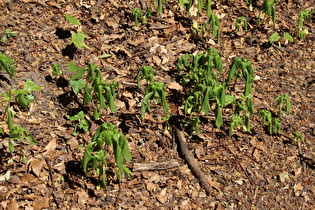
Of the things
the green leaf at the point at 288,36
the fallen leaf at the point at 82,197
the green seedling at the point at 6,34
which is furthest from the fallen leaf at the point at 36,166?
the green leaf at the point at 288,36

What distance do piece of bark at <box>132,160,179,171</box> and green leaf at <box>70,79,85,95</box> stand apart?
86cm

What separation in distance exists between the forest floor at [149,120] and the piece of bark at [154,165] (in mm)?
25

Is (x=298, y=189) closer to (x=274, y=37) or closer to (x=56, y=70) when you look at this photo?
(x=274, y=37)

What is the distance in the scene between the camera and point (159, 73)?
3910 millimetres

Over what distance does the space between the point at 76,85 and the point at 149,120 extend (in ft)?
2.51

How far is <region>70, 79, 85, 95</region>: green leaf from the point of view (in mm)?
3244

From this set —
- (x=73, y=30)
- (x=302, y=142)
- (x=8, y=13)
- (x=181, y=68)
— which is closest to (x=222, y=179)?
(x=302, y=142)

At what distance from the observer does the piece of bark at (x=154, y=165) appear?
3.04 meters

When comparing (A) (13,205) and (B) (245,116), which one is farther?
(B) (245,116)

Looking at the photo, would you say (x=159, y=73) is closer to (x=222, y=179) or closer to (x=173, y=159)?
(x=173, y=159)

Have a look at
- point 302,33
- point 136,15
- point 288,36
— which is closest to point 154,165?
point 136,15

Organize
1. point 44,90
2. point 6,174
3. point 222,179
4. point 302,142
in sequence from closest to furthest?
point 6,174
point 222,179
point 44,90
point 302,142

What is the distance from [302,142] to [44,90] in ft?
8.54

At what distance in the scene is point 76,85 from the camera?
3.26 metres
